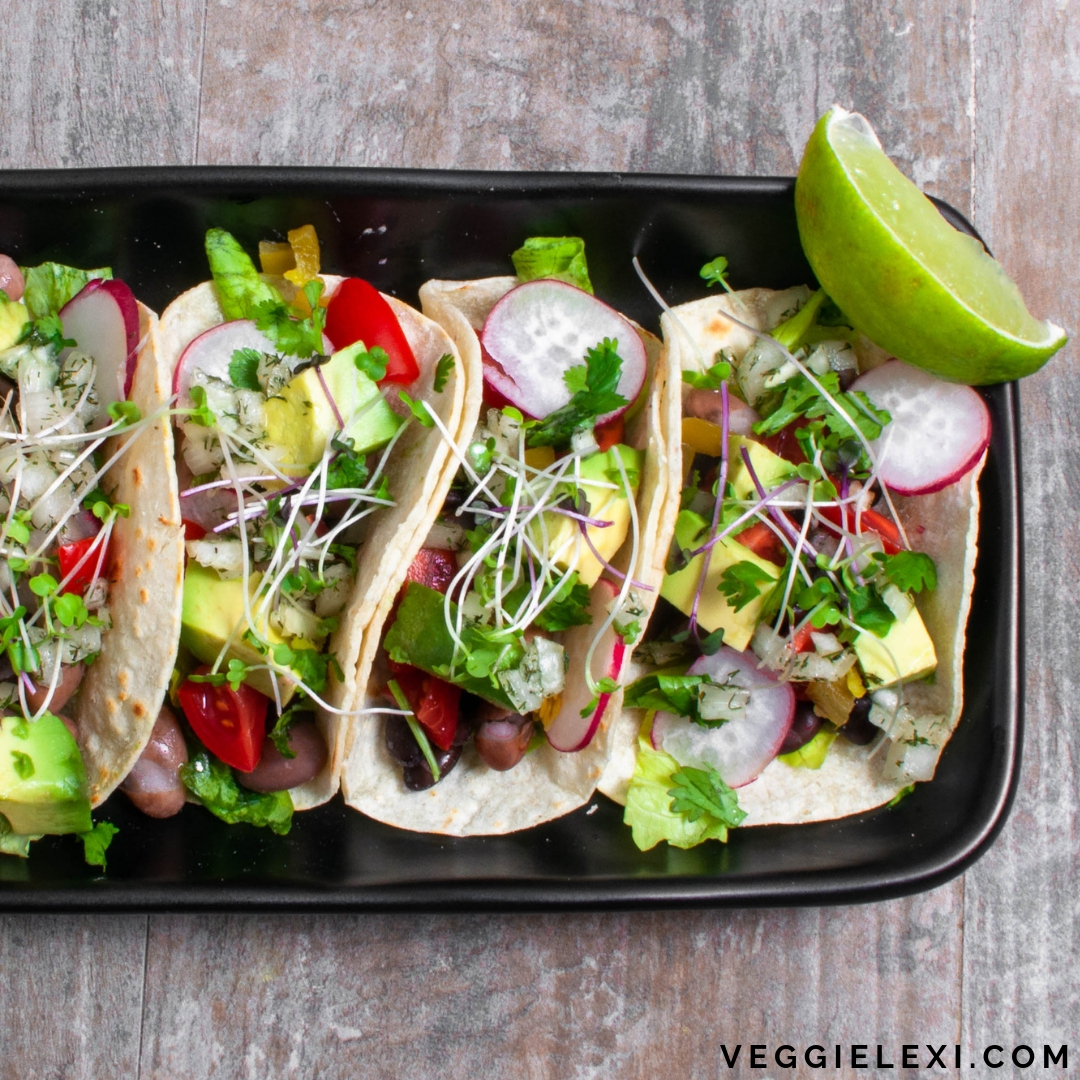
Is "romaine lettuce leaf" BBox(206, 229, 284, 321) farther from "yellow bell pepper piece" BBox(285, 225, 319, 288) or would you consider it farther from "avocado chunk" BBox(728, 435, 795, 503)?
"avocado chunk" BBox(728, 435, 795, 503)

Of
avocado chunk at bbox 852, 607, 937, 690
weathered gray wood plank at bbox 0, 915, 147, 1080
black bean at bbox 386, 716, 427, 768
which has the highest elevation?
avocado chunk at bbox 852, 607, 937, 690

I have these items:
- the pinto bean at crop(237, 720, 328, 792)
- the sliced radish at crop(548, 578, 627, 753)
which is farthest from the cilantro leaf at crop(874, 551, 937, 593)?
the pinto bean at crop(237, 720, 328, 792)

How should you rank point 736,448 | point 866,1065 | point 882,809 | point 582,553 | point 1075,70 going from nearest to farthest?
point 582,553
point 736,448
point 882,809
point 866,1065
point 1075,70

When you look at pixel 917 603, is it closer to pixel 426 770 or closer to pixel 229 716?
pixel 426 770

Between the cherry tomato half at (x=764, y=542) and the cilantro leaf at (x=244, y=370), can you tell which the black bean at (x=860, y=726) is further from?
the cilantro leaf at (x=244, y=370)

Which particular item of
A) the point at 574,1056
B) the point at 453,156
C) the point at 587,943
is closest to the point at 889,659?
the point at 587,943

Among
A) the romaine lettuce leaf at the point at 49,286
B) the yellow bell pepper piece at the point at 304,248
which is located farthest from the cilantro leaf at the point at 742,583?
the romaine lettuce leaf at the point at 49,286

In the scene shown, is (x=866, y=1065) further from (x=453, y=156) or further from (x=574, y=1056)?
(x=453, y=156)

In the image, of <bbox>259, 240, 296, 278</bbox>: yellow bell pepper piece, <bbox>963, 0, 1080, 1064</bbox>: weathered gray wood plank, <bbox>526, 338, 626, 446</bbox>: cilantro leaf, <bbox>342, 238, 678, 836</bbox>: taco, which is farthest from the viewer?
<bbox>963, 0, 1080, 1064</bbox>: weathered gray wood plank
